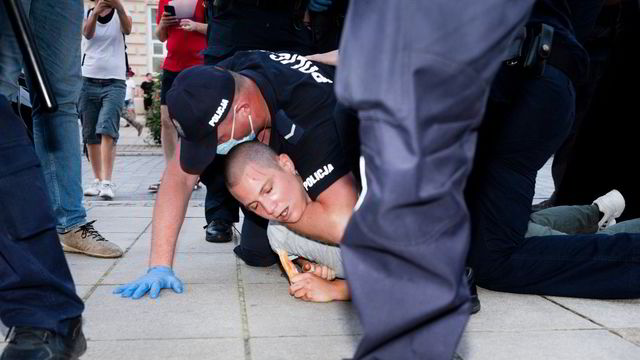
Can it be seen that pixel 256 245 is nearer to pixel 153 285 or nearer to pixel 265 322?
pixel 153 285

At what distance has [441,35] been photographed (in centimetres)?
90

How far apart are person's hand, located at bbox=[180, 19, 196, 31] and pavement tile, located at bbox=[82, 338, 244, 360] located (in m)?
2.93

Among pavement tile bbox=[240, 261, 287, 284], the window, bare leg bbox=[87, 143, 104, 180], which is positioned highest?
pavement tile bbox=[240, 261, 287, 284]

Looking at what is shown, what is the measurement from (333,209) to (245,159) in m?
0.36

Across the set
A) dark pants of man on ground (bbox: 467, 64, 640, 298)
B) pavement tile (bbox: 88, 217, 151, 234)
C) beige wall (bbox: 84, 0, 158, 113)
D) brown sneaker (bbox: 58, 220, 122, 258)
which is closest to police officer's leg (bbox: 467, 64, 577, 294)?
dark pants of man on ground (bbox: 467, 64, 640, 298)

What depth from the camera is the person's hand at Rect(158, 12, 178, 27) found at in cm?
449

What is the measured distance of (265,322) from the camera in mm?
2125

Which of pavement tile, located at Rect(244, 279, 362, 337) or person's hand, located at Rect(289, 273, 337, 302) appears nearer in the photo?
pavement tile, located at Rect(244, 279, 362, 337)

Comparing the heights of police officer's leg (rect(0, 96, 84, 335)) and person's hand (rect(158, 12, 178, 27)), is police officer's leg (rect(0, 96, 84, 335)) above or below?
above

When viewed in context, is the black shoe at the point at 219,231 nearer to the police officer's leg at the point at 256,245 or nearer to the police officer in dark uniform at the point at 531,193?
the police officer's leg at the point at 256,245

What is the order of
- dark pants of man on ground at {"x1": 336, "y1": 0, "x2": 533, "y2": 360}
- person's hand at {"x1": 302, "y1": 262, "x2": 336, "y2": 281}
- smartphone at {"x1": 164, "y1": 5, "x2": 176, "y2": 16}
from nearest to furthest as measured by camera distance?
dark pants of man on ground at {"x1": 336, "y1": 0, "x2": 533, "y2": 360}
person's hand at {"x1": 302, "y1": 262, "x2": 336, "y2": 281}
smartphone at {"x1": 164, "y1": 5, "x2": 176, "y2": 16}

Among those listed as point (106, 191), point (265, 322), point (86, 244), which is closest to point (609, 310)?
point (265, 322)

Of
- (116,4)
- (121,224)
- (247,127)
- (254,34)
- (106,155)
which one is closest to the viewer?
(247,127)

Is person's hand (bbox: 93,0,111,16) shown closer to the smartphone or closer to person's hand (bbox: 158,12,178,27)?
person's hand (bbox: 158,12,178,27)
